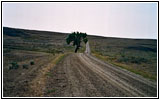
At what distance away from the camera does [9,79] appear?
1321 cm

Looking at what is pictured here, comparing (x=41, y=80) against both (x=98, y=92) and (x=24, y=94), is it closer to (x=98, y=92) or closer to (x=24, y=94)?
(x=24, y=94)

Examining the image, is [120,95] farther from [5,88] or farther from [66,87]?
[5,88]

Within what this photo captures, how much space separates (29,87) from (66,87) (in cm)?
217

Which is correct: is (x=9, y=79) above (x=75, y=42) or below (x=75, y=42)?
below

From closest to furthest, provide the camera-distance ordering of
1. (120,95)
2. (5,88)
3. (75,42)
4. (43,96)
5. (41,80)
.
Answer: (43,96) → (120,95) → (5,88) → (41,80) → (75,42)

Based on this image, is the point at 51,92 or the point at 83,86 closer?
the point at 51,92

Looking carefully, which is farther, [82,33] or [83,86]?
[82,33]

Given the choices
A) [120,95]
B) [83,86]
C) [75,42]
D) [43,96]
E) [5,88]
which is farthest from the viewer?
[75,42]

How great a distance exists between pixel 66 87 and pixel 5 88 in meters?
3.53

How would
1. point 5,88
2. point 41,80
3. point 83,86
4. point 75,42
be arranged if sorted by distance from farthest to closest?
point 75,42 → point 41,80 → point 83,86 → point 5,88

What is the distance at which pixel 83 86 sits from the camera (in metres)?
11.8

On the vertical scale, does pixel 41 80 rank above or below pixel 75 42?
below

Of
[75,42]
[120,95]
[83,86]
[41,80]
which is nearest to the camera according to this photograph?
[120,95]

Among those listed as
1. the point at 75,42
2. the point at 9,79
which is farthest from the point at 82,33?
the point at 9,79
